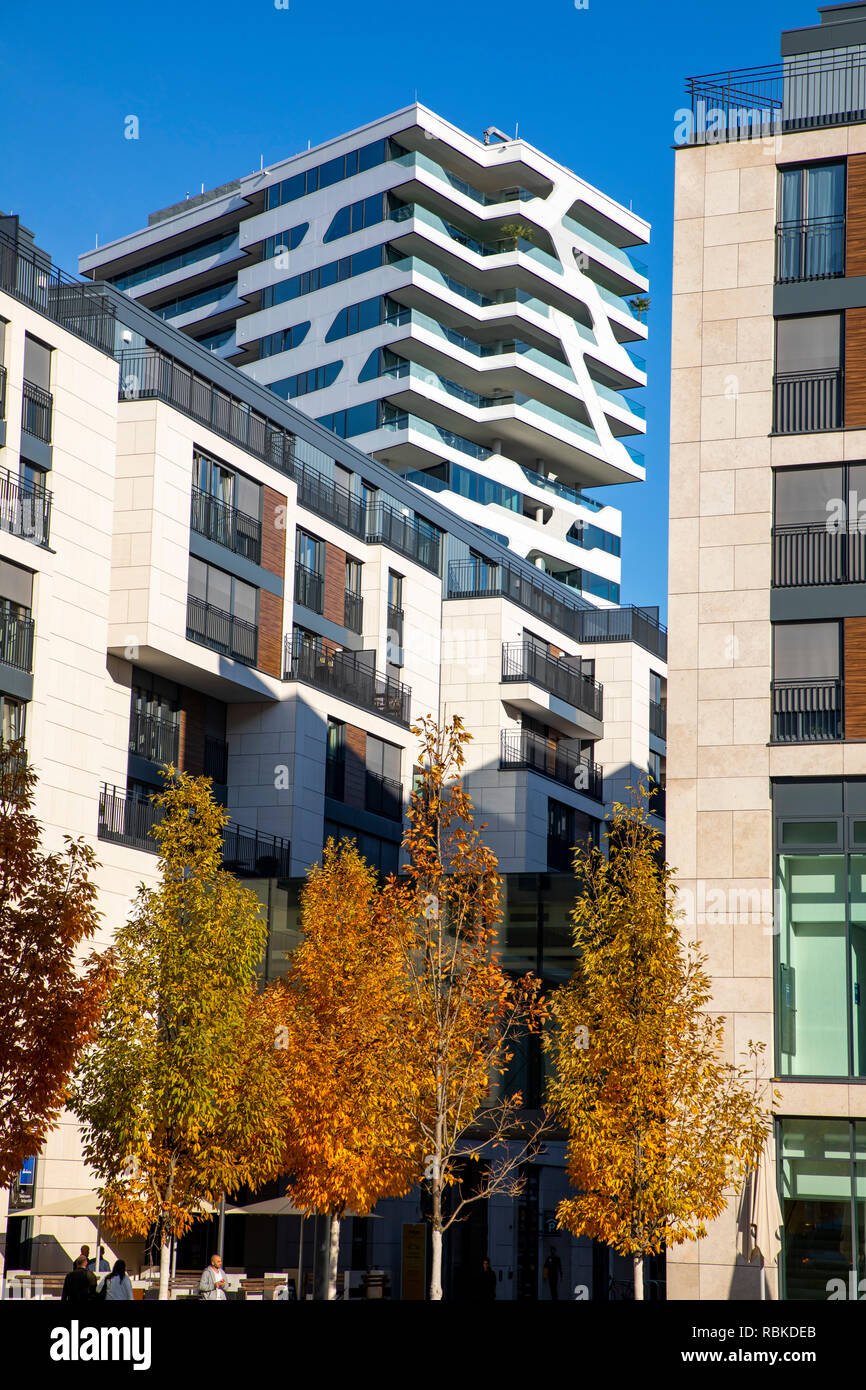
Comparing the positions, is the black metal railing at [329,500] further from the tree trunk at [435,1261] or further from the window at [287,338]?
the window at [287,338]

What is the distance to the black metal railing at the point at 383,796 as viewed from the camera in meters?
53.5

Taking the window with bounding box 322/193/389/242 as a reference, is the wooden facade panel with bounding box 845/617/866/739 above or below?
below

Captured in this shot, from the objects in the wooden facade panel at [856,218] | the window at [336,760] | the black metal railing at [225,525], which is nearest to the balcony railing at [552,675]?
the window at [336,760]

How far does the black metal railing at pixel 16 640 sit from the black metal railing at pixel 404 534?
1955cm

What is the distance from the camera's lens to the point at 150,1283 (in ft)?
115

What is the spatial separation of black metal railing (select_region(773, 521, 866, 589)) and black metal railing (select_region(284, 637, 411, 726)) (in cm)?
2241

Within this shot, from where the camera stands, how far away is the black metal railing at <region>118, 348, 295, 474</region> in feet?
147

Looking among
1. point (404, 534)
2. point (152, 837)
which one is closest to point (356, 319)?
point (404, 534)

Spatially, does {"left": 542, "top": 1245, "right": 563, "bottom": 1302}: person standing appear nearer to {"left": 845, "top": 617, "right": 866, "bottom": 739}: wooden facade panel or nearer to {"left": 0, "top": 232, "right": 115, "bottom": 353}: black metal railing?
{"left": 845, "top": 617, "right": 866, "bottom": 739}: wooden facade panel

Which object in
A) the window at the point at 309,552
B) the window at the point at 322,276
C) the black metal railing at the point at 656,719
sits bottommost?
the black metal railing at the point at 656,719

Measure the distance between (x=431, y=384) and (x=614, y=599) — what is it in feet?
65.2

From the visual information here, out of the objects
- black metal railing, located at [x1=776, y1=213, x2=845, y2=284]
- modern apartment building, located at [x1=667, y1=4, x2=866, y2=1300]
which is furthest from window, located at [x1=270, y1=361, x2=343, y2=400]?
black metal railing, located at [x1=776, y1=213, x2=845, y2=284]
